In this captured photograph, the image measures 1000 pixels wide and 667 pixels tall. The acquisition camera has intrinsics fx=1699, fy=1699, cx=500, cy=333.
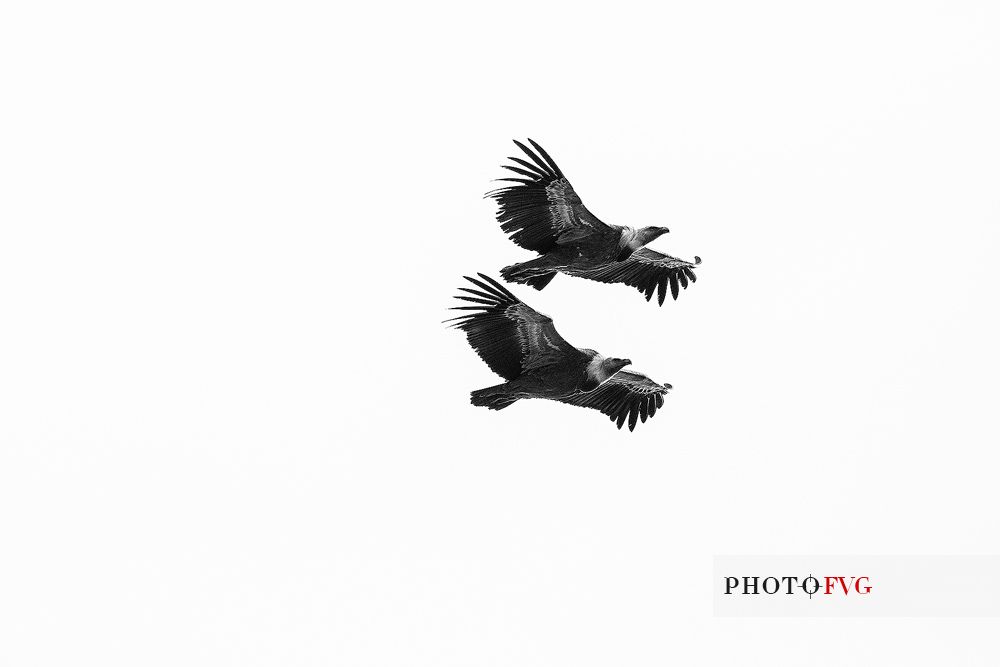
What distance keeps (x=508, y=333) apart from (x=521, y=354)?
0.40m

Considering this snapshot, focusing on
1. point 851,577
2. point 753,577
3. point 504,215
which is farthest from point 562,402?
point 851,577

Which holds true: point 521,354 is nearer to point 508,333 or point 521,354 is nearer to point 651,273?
point 508,333

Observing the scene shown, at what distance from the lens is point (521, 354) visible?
25.7 meters

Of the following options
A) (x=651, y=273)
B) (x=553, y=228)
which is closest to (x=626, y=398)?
(x=651, y=273)

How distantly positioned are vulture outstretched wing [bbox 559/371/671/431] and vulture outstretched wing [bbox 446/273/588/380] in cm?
201

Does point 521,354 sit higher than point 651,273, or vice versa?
point 651,273

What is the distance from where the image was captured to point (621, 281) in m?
27.9

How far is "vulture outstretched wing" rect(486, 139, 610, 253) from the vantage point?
25.8 metres

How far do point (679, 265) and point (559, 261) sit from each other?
2.49 m

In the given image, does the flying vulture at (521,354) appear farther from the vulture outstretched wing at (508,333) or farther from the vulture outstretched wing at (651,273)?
the vulture outstretched wing at (651,273)

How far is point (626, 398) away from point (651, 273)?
209cm

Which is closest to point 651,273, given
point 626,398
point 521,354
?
point 626,398

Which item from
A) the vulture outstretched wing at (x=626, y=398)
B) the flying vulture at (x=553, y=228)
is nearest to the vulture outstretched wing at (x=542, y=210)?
the flying vulture at (x=553, y=228)

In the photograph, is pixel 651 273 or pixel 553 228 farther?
pixel 651 273
